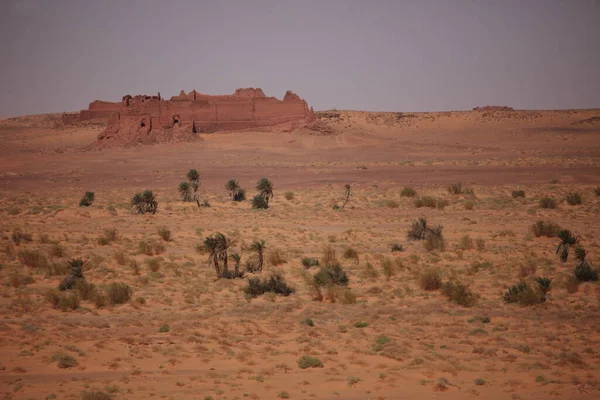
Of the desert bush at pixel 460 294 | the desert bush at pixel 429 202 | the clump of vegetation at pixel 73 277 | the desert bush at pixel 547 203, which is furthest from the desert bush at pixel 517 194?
the clump of vegetation at pixel 73 277

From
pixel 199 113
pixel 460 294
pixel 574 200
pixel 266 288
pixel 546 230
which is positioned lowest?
pixel 266 288

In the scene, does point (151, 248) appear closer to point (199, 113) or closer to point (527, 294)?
point (527, 294)

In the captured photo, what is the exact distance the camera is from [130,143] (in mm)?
61938

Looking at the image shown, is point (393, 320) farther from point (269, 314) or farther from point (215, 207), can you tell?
point (215, 207)

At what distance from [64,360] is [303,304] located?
229 inches

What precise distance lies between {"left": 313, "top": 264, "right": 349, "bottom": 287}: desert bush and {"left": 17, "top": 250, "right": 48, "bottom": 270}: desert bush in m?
8.03

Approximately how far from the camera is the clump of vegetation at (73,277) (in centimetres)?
1413

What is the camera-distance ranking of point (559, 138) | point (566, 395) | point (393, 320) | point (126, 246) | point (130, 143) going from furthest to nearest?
1. point (559, 138)
2. point (130, 143)
3. point (126, 246)
4. point (393, 320)
5. point (566, 395)

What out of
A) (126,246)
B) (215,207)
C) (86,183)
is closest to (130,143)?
(86,183)

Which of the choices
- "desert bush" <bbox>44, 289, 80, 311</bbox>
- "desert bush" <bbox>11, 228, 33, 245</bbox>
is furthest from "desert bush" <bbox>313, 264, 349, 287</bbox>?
"desert bush" <bbox>11, 228, 33, 245</bbox>

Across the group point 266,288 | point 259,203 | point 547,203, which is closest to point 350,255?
point 266,288

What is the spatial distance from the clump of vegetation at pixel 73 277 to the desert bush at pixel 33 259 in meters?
2.04

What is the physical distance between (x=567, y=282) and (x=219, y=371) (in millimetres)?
9277

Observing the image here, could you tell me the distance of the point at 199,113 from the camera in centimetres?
6756
